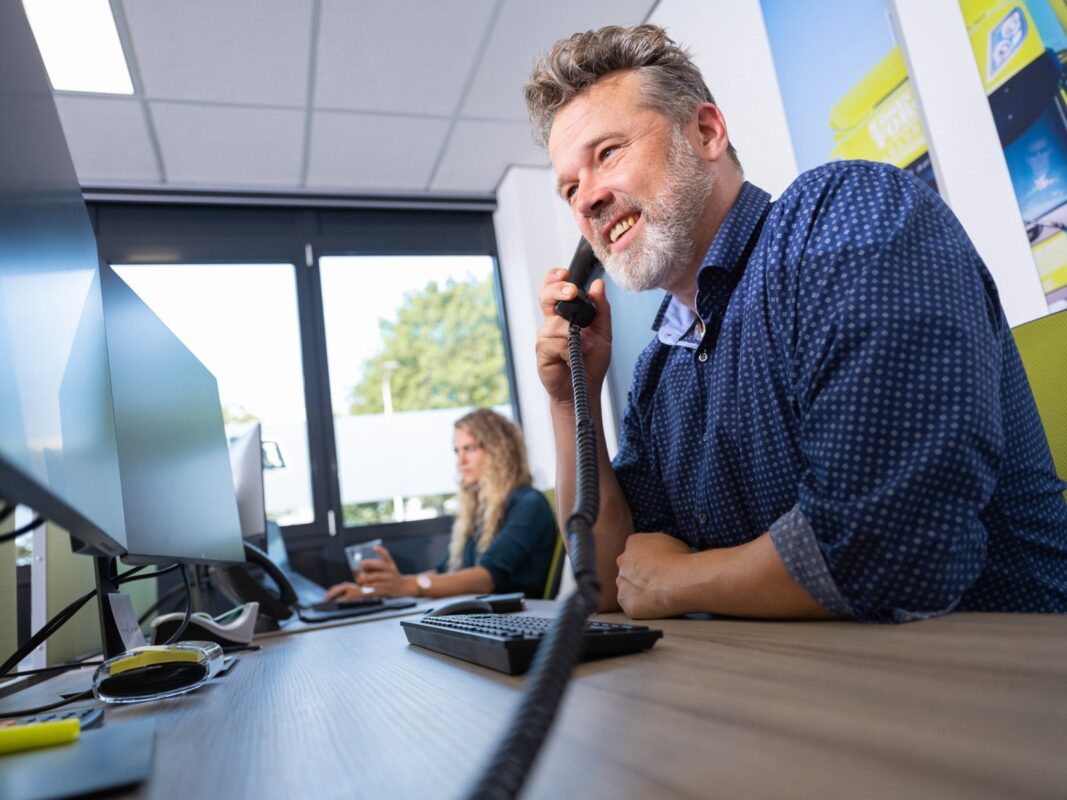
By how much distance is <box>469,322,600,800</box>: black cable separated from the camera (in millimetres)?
224

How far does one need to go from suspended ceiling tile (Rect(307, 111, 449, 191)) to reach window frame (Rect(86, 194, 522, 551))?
0.18 m

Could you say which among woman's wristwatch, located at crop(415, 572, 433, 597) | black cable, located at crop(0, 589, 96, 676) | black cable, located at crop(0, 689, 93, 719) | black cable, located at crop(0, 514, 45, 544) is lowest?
woman's wristwatch, located at crop(415, 572, 433, 597)

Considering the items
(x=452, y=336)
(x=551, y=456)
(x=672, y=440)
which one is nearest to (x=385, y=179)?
(x=452, y=336)

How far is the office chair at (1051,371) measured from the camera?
2.83 ft

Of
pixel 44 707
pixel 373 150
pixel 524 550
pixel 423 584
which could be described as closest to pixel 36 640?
pixel 44 707

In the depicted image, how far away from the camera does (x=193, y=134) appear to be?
314cm

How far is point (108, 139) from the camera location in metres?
3.08

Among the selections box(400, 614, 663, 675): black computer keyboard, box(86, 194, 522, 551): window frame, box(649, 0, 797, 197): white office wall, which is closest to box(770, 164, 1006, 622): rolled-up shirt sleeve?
box(400, 614, 663, 675): black computer keyboard

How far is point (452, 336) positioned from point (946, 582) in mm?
3543

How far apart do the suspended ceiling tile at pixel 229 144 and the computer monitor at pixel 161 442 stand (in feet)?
7.36

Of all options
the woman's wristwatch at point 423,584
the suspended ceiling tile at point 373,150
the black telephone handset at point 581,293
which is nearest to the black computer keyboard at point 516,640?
the black telephone handset at point 581,293

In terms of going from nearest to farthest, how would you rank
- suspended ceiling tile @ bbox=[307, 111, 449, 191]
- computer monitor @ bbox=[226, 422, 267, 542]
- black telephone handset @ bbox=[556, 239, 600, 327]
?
black telephone handset @ bbox=[556, 239, 600, 327]
computer monitor @ bbox=[226, 422, 267, 542]
suspended ceiling tile @ bbox=[307, 111, 449, 191]

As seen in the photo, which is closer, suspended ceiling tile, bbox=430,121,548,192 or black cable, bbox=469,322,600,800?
black cable, bbox=469,322,600,800

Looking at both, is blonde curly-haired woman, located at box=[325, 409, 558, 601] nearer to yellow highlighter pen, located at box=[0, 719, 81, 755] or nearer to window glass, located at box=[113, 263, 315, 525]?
window glass, located at box=[113, 263, 315, 525]
